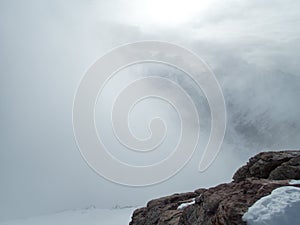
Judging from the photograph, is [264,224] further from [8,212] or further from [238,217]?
[8,212]

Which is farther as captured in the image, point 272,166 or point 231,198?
point 272,166

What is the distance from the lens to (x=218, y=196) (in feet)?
49.8

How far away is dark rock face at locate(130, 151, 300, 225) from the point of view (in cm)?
1248

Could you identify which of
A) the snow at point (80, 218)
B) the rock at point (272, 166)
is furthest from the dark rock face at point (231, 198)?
the snow at point (80, 218)

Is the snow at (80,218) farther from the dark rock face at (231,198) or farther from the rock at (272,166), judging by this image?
the rock at (272,166)

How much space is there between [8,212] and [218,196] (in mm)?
203245

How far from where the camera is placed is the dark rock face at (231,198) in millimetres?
12477

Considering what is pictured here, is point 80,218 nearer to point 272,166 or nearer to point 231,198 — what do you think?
point 272,166

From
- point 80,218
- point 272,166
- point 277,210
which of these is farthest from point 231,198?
point 80,218

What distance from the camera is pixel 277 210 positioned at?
33.8ft

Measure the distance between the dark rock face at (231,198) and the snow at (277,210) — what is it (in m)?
0.57

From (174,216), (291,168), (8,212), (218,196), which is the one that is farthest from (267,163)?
(8,212)

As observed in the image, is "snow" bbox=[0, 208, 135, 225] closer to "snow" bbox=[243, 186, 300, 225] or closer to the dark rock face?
the dark rock face

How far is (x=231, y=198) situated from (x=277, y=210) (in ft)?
10.2
